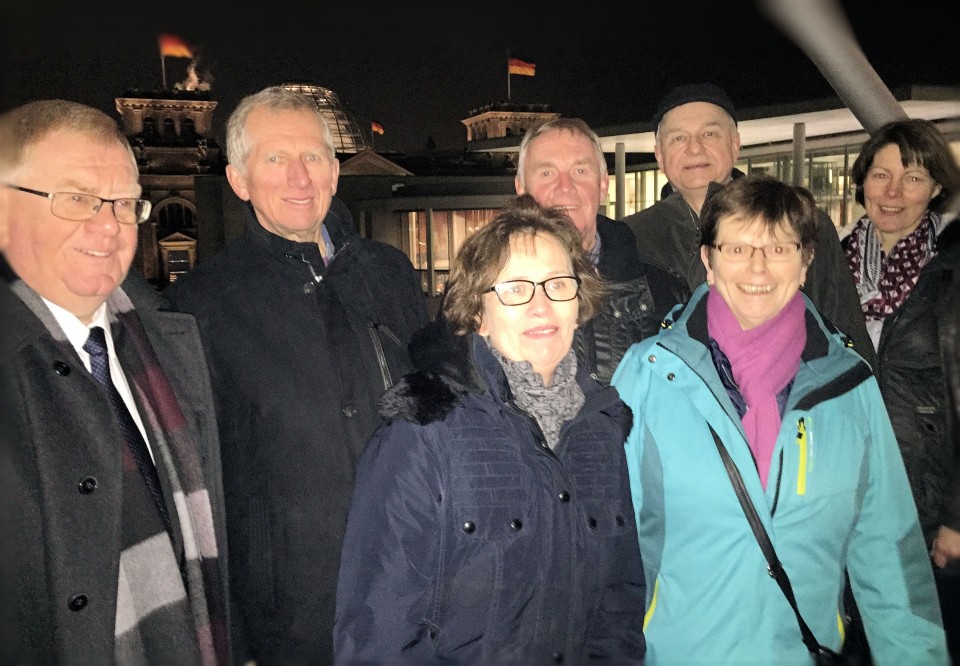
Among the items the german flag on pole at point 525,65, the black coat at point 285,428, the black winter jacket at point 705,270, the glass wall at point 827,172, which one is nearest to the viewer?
the german flag on pole at point 525,65

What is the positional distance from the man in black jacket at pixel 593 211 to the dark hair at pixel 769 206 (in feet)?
1.98

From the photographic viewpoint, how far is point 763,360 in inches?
95.3

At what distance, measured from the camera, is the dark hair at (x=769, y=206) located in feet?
8.15

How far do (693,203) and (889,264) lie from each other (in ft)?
3.67

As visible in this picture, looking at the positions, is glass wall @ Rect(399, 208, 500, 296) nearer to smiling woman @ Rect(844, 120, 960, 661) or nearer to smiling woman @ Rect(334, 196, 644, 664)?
smiling woman @ Rect(844, 120, 960, 661)

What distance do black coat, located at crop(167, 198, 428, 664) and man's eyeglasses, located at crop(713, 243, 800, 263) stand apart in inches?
58.3

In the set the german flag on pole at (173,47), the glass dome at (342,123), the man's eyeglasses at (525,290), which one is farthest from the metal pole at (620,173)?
the glass dome at (342,123)

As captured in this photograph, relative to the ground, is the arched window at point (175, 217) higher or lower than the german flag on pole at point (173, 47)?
higher

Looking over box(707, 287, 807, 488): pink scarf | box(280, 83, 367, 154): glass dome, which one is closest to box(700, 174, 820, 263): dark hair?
box(707, 287, 807, 488): pink scarf

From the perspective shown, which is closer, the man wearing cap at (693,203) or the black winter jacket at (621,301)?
the black winter jacket at (621,301)

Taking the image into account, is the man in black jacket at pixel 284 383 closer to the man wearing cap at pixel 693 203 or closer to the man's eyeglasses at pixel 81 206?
the man's eyeglasses at pixel 81 206

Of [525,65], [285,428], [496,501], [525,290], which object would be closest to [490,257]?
[525,290]

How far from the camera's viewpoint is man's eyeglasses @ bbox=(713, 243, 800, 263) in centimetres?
248

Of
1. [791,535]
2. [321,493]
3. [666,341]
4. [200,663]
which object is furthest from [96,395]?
[791,535]
